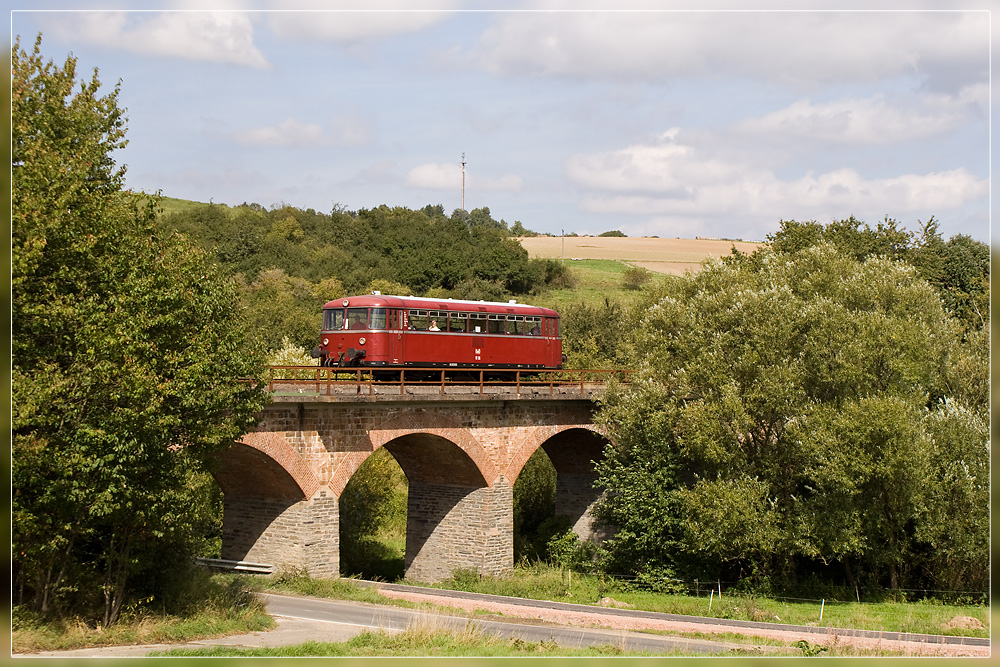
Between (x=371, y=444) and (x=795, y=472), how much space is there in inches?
463

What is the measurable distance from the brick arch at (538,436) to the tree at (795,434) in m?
1.93

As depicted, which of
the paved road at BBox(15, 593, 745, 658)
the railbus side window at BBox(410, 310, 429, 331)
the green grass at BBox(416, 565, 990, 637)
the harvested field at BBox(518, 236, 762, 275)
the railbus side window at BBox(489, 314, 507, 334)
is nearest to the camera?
the paved road at BBox(15, 593, 745, 658)

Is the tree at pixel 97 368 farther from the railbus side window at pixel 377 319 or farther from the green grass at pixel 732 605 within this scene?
the green grass at pixel 732 605

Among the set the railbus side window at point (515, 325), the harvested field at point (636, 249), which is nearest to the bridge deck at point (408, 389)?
the railbus side window at point (515, 325)

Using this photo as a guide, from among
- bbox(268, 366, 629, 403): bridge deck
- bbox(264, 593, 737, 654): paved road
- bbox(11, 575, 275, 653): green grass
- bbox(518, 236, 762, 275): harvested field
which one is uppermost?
bbox(518, 236, 762, 275): harvested field

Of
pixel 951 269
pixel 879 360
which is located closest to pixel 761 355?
pixel 879 360

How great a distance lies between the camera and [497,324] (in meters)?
31.6

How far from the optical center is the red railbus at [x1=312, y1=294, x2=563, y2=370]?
27781mm

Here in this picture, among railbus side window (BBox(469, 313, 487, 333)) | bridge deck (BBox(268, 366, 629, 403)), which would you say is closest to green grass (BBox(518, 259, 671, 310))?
railbus side window (BBox(469, 313, 487, 333))

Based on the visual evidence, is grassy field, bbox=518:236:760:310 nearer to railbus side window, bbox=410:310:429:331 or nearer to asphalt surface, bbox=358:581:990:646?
railbus side window, bbox=410:310:429:331

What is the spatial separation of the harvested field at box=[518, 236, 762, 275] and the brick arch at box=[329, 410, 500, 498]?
48.6 metres

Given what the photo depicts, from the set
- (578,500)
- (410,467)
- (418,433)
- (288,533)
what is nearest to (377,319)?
(418,433)

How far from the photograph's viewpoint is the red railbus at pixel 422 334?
27.8 m

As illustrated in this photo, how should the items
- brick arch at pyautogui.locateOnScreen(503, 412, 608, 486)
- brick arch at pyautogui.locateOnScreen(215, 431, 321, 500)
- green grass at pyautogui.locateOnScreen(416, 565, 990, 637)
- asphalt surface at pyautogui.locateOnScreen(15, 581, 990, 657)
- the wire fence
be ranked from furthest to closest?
brick arch at pyautogui.locateOnScreen(503, 412, 608, 486) → the wire fence → brick arch at pyautogui.locateOnScreen(215, 431, 321, 500) → green grass at pyautogui.locateOnScreen(416, 565, 990, 637) → asphalt surface at pyautogui.locateOnScreen(15, 581, 990, 657)
